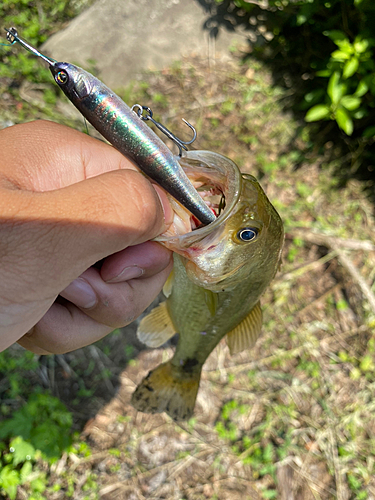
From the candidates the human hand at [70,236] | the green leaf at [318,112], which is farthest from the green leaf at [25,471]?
the green leaf at [318,112]

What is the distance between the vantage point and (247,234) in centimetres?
156

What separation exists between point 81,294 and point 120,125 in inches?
29.5

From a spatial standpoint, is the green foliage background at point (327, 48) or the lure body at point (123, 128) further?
the green foliage background at point (327, 48)

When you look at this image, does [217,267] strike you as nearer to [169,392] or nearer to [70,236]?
[70,236]

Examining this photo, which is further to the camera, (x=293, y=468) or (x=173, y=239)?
(x=293, y=468)

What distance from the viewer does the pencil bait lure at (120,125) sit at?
1.18 meters

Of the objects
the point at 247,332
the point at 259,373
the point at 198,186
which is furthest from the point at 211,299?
the point at 259,373

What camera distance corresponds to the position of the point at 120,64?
427 cm

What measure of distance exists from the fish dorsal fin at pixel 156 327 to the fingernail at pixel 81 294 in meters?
0.73

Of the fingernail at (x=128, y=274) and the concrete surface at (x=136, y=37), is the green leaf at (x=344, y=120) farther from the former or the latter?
the fingernail at (x=128, y=274)

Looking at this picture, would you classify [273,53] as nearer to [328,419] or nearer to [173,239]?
[173,239]

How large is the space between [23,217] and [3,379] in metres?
2.90

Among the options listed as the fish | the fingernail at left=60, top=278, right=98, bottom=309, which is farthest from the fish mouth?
the fingernail at left=60, top=278, right=98, bottom=309

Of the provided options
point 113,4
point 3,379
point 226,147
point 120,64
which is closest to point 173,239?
point 3,379
